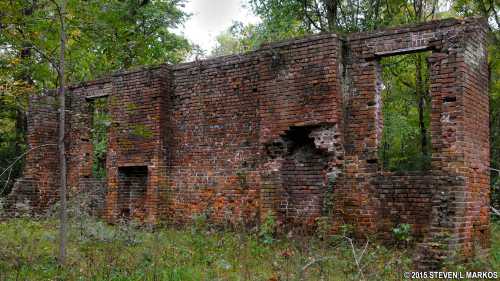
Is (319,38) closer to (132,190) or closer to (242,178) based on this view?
(242,178)

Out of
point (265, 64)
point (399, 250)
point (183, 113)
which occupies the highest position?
point (265, 64)

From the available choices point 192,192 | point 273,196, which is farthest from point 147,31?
point 273,196

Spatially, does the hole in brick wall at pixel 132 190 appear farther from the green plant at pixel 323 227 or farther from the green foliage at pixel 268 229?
the green plant at pixel 323 227

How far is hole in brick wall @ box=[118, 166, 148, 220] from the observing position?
12.0 metres

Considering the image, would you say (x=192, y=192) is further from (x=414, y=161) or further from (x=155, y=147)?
(x=414, y=161)

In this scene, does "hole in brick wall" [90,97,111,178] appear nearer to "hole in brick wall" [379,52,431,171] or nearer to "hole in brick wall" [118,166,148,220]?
"hole in brick wall" [118,166,148,220]

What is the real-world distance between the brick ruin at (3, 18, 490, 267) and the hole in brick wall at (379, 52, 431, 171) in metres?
5.38

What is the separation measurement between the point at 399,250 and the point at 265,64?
4080 mm

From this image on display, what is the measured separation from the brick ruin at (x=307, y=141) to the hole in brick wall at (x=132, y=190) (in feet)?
0.08

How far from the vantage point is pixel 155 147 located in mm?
11445

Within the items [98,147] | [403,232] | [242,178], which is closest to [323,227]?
[403,232]

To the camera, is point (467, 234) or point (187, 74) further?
point (187, 74)

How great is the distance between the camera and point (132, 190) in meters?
12.1

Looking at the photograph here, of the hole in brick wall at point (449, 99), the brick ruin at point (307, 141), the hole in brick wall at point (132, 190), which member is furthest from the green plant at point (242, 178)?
the hole in brick wall at point (449, 99)
